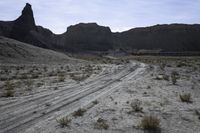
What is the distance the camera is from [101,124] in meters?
9.33

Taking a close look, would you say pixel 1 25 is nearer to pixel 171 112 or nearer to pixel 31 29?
pixel 31 29

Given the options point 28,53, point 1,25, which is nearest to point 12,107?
point 28,53

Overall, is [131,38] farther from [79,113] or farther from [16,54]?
[79,113]

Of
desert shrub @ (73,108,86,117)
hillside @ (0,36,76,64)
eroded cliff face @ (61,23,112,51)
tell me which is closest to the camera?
desert shrub @ (73,108,86,117)

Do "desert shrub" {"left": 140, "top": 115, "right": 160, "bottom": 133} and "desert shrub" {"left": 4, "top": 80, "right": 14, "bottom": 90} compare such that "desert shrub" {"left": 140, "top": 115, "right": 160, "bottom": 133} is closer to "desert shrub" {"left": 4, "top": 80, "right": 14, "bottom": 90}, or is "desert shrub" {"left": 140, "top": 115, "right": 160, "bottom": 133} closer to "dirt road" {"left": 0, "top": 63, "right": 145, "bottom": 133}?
"dirt road" {"left": 0, "top": 63, "right": 145, "bottom": 133}

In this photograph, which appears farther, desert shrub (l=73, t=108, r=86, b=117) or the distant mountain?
the distant mountain

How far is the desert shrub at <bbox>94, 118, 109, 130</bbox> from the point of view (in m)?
9.10

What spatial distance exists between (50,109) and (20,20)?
111831 mm

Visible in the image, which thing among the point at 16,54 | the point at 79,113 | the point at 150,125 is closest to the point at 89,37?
the point at 16,54

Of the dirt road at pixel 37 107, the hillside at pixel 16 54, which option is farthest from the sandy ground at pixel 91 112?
the hillside at pixel 16 54

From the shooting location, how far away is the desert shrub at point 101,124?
358 inches

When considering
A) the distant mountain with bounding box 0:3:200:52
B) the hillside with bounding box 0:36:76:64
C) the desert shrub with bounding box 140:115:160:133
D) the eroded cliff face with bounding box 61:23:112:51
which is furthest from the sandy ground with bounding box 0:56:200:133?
the eroded cliff face with bounding box 61:23:112:51

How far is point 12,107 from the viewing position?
1167 centimetres

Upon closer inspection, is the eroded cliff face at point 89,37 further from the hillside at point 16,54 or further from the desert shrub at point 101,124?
the desert shrub at point 101,124
